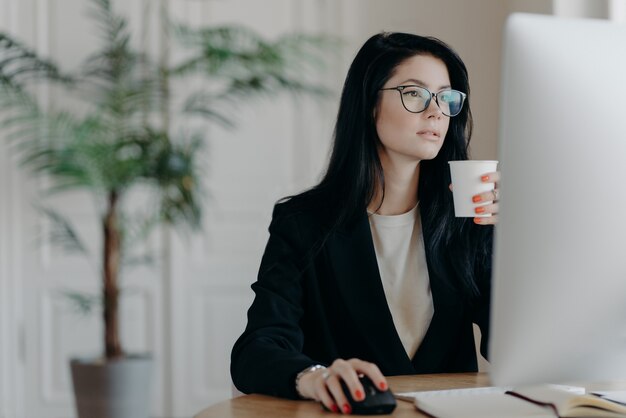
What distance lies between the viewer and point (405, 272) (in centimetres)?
172

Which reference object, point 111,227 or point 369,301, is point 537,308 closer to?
point 369,301

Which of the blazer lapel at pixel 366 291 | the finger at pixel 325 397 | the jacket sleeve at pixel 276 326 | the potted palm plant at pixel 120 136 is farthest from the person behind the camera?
the potted palm plant at pixel 120 136

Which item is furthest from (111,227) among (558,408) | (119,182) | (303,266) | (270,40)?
(558,408)

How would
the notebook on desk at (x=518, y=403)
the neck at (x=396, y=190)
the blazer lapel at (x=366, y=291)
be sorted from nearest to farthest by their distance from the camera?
the notebook on desk at (x=518, y=403) < the blazer lapel at (x=366, y=291) < the neck at (x=396, y=190)

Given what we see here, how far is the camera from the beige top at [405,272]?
169cm

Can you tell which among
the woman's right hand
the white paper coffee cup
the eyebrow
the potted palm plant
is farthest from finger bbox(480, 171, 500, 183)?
the potted palm plant

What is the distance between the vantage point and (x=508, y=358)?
819 millimetres

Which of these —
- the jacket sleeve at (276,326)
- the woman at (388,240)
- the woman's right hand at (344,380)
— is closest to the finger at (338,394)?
the woman's right hand at (344,380)

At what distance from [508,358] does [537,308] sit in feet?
0.18

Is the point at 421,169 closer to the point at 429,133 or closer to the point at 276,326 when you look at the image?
the point at 429,133

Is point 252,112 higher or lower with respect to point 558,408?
higher

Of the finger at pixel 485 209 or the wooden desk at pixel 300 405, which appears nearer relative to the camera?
the wooden desk at pixel 300 405

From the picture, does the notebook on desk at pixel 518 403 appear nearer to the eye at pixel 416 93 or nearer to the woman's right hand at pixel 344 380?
the woman's right hand at pixel 344 380

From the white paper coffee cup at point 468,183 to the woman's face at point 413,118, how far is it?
27cm
